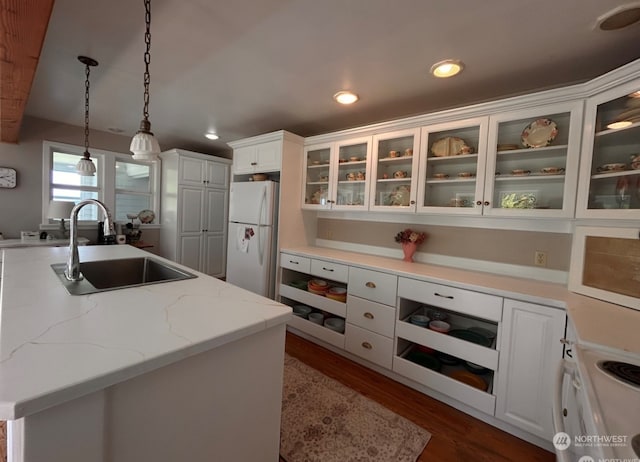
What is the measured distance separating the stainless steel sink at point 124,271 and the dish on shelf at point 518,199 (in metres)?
2.19

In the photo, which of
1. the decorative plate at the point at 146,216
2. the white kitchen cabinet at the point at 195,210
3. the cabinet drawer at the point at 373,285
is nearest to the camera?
the cabinet drawer at the point at 373,285

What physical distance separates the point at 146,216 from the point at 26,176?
1.40 m

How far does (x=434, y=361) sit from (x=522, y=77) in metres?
2.17

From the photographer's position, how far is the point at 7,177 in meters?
3.34

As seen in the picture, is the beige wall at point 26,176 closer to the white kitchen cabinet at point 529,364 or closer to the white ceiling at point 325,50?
the white ceiling at point 325,50

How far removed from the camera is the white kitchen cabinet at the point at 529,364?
156 centimetres

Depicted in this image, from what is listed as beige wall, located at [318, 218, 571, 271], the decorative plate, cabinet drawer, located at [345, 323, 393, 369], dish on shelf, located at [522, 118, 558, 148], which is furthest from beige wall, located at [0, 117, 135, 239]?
dish on shelf, located at [522, 118, 558, 148]

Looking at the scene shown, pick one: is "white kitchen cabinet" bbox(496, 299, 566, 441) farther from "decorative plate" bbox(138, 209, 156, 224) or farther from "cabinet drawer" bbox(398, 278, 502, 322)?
"decorative plate" bbox(138, 209, 156, 224)

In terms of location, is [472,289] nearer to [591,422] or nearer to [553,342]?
[553,342]

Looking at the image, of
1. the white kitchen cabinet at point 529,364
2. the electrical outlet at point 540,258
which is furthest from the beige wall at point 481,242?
the white kitchen cabinet at point 529,364

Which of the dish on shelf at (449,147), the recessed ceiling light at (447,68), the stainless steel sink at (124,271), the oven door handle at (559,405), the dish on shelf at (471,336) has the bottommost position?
the dish on shelf at (471,336)

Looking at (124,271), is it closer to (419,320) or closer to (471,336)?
(419,320)

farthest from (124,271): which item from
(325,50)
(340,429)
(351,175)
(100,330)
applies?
(351,175)

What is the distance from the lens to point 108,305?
42.7 inches
